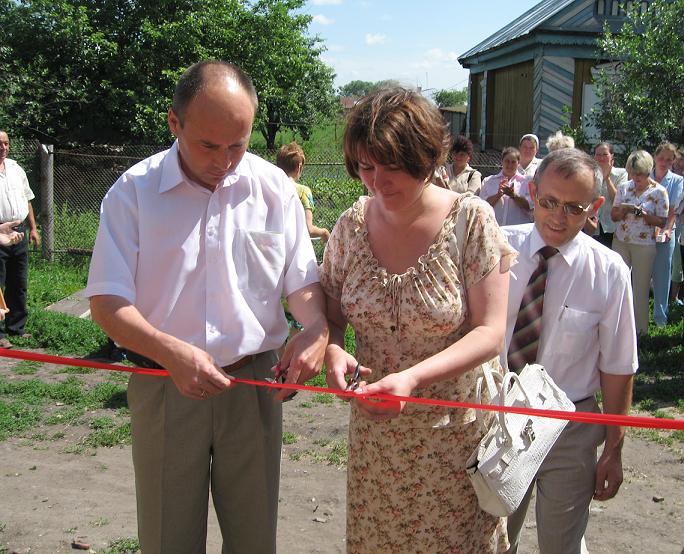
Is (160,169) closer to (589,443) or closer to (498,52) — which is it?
(589,443)

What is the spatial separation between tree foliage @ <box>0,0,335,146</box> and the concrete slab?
300 inches

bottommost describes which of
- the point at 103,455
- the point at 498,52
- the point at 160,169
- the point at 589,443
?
the point at 103,455

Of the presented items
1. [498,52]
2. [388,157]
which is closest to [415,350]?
[388,157]

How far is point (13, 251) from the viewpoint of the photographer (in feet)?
25.8

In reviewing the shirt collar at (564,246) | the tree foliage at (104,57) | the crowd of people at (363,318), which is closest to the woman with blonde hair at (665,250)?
the shirt collar at (564,246)

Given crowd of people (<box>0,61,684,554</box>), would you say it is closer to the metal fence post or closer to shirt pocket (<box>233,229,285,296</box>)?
shirt pocket (<box>233,229,285,296</box>)

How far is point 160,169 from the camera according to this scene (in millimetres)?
2502

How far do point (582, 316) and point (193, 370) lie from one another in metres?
1.43

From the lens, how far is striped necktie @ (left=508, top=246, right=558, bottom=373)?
108 inches

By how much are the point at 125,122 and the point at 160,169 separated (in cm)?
1456

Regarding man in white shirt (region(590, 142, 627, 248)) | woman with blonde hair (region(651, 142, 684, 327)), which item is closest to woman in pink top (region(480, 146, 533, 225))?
man in white shirt (region(590, 142, 627, 248))

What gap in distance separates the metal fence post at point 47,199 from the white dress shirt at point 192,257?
884cm

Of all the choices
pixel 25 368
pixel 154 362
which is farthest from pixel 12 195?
pixel 154 362

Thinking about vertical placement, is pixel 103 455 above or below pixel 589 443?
below
